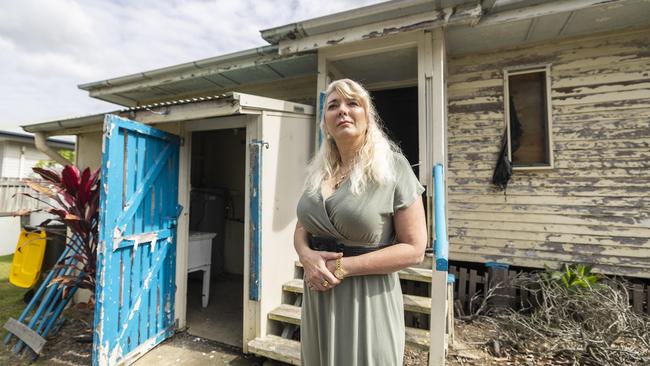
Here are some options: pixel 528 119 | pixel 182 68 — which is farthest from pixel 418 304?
pixel 182 68

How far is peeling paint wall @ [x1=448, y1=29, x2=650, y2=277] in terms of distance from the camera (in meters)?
3.04

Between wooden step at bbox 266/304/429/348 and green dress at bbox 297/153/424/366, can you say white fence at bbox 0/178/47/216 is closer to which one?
wooden step at bbox 266/304/429/348

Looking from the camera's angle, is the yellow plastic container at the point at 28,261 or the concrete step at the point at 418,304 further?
the yellow plastic container at the point at 28,261

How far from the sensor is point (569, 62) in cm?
324

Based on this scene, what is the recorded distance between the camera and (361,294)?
44.8 inches

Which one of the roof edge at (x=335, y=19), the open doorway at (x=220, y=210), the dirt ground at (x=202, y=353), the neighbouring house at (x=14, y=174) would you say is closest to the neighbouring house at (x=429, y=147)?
the roof edge at (x=335, y=19)

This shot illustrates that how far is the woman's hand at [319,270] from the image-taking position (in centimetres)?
110

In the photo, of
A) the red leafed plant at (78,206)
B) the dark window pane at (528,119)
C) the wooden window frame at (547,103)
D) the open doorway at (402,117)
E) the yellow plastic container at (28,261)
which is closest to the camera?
the red leafed plant at (78,206)

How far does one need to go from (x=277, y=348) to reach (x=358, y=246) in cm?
174

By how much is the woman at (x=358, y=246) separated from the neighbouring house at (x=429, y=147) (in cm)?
94

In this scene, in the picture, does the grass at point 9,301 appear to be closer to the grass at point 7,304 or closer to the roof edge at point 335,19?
the grass at point 7,304

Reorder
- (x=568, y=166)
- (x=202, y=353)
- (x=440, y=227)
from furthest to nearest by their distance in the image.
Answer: (x=568, y=166), (x=202, y=353), (x=440, y=227)

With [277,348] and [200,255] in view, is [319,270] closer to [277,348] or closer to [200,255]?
[277,348]

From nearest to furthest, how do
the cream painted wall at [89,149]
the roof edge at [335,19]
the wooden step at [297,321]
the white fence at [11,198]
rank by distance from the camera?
the wooden step at [297,321]
the roof edge at [335,19]
the cream painted wall at [89,149]
the white fence at [11,198]
